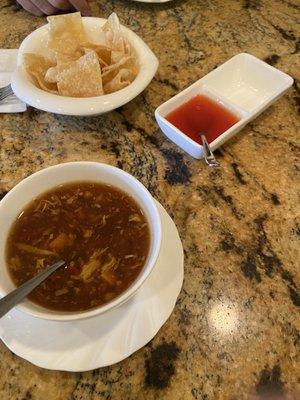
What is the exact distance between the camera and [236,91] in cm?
143

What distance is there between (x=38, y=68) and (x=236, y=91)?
2.29 feet

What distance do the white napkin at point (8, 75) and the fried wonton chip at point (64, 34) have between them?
189 mm

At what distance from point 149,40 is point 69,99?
1.96 feet

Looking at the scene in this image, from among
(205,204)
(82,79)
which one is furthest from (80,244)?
(82,79)

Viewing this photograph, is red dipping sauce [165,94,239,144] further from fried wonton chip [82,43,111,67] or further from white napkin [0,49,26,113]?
white napkin [0,49,26,113]

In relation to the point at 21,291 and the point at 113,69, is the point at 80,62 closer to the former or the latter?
the point at 113,69

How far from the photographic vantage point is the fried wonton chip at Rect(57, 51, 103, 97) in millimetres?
1216

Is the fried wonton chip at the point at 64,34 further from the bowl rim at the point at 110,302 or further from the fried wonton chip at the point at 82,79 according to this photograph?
the bowl rim at the point at 110,302

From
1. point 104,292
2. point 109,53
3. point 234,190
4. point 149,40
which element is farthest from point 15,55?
point 104,292

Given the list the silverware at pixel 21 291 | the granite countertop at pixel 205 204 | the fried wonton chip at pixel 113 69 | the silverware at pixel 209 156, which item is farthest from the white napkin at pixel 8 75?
the silverware at pixel 21 291

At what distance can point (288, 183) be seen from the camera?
1165 mm

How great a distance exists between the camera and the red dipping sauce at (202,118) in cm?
124

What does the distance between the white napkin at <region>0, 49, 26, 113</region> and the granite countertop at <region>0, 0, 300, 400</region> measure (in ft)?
0.11

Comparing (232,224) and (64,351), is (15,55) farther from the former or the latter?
(64,351)
